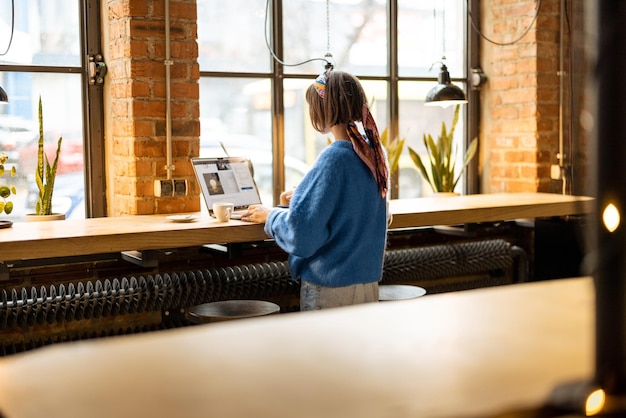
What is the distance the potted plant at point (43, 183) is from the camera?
392cm

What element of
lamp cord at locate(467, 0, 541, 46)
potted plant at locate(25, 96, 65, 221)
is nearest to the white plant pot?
potted plant at locate(25, 96, 65, 221)

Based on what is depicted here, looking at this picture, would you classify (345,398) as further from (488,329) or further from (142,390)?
(488,329)

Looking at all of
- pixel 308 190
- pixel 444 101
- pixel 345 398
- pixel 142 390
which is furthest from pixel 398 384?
pixel 444 101

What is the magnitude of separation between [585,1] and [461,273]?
15.0ft

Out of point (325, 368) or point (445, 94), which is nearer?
point (325, 368)

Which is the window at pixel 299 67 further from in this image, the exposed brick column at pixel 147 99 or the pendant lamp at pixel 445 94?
the pendant lamp at pixel 445 94

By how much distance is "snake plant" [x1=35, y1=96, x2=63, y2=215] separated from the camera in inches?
154

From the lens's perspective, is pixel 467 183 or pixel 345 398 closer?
pixel 345 398

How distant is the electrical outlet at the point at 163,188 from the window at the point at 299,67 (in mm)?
561

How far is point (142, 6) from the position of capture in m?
4.05

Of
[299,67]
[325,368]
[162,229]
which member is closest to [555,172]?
[299,67]

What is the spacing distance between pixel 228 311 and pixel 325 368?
9.34 feet

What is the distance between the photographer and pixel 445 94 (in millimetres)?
4664

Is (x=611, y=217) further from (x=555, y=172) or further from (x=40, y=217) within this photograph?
(x=555, y=172)
